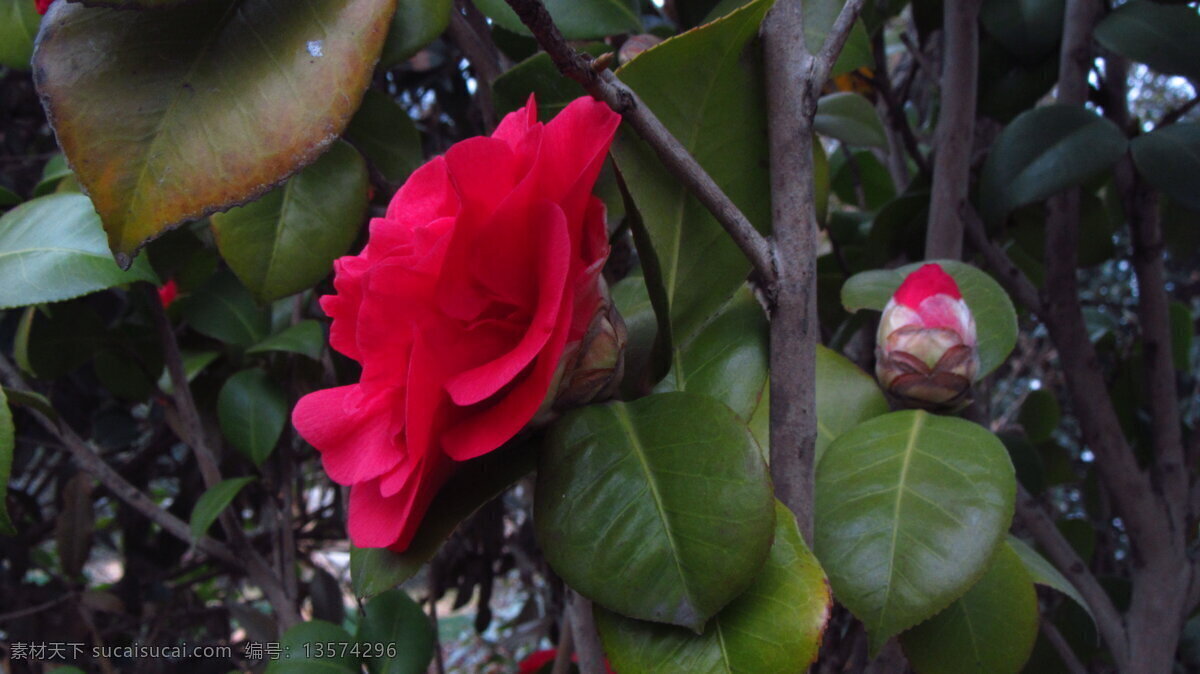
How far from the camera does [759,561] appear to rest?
0.34m

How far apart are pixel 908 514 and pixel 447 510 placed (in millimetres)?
237

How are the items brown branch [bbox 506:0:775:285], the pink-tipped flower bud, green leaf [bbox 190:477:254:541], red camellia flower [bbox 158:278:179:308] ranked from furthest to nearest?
red camellia flower [bbox 158:278:179:308] → green leaf [bbox 190:477:254:541] → the pink-tipped flower bud → brown branch [bbox 506:0:775:285]

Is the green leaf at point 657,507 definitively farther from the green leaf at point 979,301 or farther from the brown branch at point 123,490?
the brown branch at point 123,490

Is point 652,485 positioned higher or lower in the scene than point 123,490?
higher

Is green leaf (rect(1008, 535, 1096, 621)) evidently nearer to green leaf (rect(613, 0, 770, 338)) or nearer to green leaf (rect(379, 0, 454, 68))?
green leaf (rect(613, 0, 770, 338))

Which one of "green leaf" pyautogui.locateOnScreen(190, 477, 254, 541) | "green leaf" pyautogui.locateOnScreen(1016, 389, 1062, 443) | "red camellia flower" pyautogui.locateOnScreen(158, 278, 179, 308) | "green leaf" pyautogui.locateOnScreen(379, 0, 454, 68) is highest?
"green leaf" pyautogui.locateOnScreen(379, 0, 454, 68)

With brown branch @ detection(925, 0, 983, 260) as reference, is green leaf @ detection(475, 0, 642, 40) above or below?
above

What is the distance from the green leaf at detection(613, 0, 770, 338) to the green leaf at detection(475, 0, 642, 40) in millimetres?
220

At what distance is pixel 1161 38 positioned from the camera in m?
0.80

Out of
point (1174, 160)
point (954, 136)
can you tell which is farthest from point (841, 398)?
point (1174, 160)

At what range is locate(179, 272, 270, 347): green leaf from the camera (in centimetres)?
86

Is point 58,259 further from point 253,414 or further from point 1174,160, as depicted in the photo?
point 1174,160

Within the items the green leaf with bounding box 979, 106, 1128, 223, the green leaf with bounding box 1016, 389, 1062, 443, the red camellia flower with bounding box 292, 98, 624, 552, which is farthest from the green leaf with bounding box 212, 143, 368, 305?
the green leaf with bounding box 1016, 389, 1062, 443

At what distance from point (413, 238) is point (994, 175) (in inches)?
26.2
